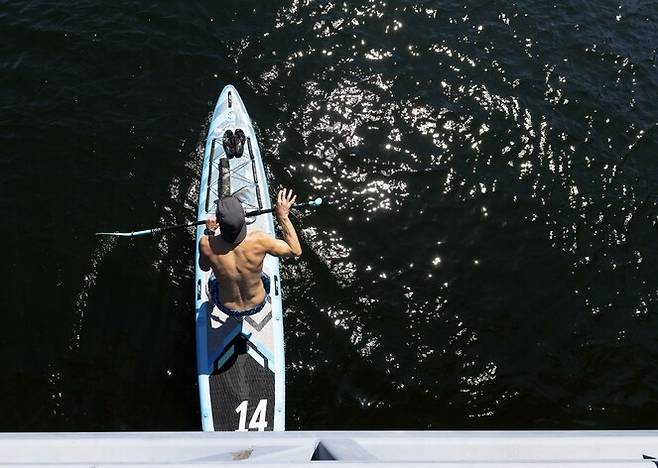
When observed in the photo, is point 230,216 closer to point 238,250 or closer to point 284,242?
point 238,250

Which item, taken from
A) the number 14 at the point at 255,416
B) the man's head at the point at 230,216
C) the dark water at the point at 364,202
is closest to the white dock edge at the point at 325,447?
the man's head at the point at 230,216

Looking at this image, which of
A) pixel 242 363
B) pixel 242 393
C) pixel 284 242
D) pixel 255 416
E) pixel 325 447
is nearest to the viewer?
pixel 325 447

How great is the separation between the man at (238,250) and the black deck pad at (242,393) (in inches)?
37.9

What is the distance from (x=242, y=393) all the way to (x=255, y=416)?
14.4 inches

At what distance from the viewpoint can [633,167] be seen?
1137cm

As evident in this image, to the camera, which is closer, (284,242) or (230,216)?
(230,216)

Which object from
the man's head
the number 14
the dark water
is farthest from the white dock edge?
the dark water

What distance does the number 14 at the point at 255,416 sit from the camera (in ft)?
23.6

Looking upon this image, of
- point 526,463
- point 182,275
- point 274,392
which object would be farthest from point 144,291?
point 526,463

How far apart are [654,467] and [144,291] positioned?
8.28 m

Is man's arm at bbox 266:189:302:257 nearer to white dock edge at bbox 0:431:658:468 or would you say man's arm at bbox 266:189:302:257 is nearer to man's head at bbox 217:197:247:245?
man's head at bbox 217:197:247:245

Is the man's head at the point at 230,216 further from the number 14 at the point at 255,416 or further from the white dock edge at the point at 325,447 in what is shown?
the white dock edge at the point at 325,447

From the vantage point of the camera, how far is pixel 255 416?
7273 millimetres

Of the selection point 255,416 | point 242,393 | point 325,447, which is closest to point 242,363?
point 242,393
